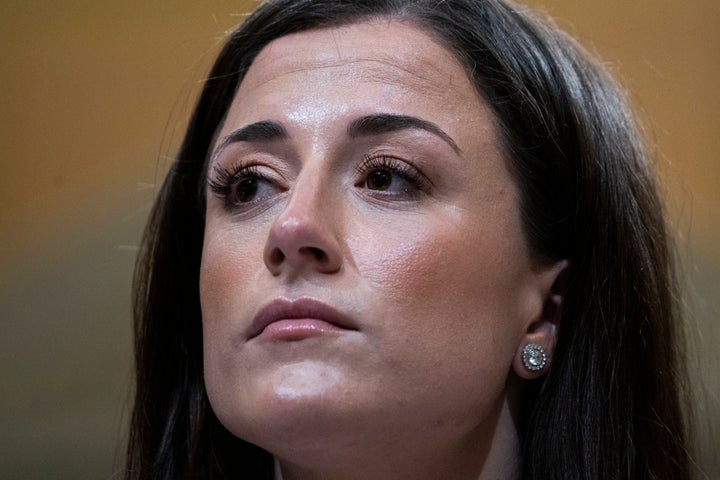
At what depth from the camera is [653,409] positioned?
148 centimetres

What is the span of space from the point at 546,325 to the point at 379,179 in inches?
13.3

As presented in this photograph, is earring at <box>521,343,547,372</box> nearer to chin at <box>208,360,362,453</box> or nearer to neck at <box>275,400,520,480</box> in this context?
neck at <box>275,400,520,480</box>

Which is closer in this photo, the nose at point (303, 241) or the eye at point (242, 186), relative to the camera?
the nose at point (303, 241)

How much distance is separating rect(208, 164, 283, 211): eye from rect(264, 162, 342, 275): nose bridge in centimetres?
12

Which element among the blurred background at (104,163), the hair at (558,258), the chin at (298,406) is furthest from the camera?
the blurred background at (104,163)

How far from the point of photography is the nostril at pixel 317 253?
1.26 metres

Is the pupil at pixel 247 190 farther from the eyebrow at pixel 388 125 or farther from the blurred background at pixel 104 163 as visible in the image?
the blurred background at pixel 104 163

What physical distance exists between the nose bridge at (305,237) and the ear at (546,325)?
325 mm

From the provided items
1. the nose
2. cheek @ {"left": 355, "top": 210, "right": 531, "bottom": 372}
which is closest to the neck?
cheek @ {"left": 355, "top": 210, "right": 531, "bottom": 372}

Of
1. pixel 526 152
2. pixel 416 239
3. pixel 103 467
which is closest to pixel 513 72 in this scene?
pixel 526 152

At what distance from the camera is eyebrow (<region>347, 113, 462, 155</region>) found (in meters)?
1.36

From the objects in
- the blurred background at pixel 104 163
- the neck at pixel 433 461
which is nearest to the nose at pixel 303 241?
the neck at pixel 433 461

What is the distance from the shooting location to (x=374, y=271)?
1258 millimetres

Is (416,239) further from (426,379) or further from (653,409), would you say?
(653,409)
